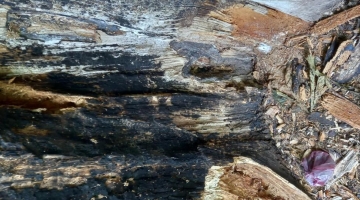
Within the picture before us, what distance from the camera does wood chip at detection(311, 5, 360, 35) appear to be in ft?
5.19

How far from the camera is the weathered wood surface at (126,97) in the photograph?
1.29 m

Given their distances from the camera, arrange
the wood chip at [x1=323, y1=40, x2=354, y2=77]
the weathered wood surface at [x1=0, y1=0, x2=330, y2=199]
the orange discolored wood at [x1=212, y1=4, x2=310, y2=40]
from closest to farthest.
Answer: the weathered wood surface at [x1=0, y1=0, x2=330, y2=199]
the orange discolored wood at [x1=212, y1=4, x2=310, y2=40]
the wood chip at [x1=323, y1=40, x2=354, y2=77]

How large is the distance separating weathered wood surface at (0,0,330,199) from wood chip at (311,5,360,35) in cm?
11

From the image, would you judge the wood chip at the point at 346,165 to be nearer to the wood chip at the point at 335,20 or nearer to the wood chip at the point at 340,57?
the wood chip at the point at 340,57

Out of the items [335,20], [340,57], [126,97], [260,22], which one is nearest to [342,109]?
[340,57]

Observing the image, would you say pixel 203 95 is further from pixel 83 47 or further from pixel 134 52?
pixel 83 47

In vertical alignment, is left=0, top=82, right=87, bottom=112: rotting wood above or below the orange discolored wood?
below

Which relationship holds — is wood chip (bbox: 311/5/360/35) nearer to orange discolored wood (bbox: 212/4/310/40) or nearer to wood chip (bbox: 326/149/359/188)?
orange discolored wood (bbox: 212/4/310/40)

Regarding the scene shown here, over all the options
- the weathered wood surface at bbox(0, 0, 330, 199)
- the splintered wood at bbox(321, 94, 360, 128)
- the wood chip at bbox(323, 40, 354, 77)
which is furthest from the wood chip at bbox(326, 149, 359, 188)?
the wood chip at bbox(323, 40, 354, 77)

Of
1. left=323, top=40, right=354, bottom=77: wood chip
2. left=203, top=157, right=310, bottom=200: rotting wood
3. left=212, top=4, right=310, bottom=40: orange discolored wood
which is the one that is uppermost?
left=212, top=4, right=310, bottom=40: orange discolored wood

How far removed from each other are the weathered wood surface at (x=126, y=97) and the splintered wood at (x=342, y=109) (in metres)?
0.32

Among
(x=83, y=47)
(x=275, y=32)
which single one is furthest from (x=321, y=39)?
(x=83, y=47)

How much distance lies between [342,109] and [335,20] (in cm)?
41

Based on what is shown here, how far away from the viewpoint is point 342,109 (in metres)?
1.70
